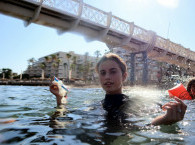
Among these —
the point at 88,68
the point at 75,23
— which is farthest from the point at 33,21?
the point at 88,68

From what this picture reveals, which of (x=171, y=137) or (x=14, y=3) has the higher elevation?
(x=14, y=3)

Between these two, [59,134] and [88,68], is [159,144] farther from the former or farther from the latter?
[88,68]

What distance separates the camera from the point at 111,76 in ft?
8.90

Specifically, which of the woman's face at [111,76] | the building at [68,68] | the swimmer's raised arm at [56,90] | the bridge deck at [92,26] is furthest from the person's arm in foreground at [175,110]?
the building at [68,68]

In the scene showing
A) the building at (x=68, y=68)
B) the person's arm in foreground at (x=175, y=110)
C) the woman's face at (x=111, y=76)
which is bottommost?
the person's arm in foreground at (x=175, y=110)

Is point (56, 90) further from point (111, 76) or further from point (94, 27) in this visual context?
point (94, 27)

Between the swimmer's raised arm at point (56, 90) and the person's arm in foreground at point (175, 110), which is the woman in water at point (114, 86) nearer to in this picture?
the person's arm in foreground at point (175, 110)

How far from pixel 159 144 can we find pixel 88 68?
73.4 m

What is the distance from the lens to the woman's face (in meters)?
2.70

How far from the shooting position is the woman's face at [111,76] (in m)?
2.70

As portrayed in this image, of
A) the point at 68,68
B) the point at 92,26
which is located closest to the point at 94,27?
the point at 92,26

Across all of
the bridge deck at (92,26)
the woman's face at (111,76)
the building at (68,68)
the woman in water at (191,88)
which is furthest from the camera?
the building at (68,68)

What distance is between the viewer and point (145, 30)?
21922mm

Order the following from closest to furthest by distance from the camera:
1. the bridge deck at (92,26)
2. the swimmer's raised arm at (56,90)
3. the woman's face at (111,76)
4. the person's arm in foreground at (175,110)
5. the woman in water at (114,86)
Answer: the person's arm in foreground at (175,110)
the woman in water at (114,86)
the woman's face at (111,76)
the swimmer's raised arm at (56,90)
the bridge deck at (92,26)
